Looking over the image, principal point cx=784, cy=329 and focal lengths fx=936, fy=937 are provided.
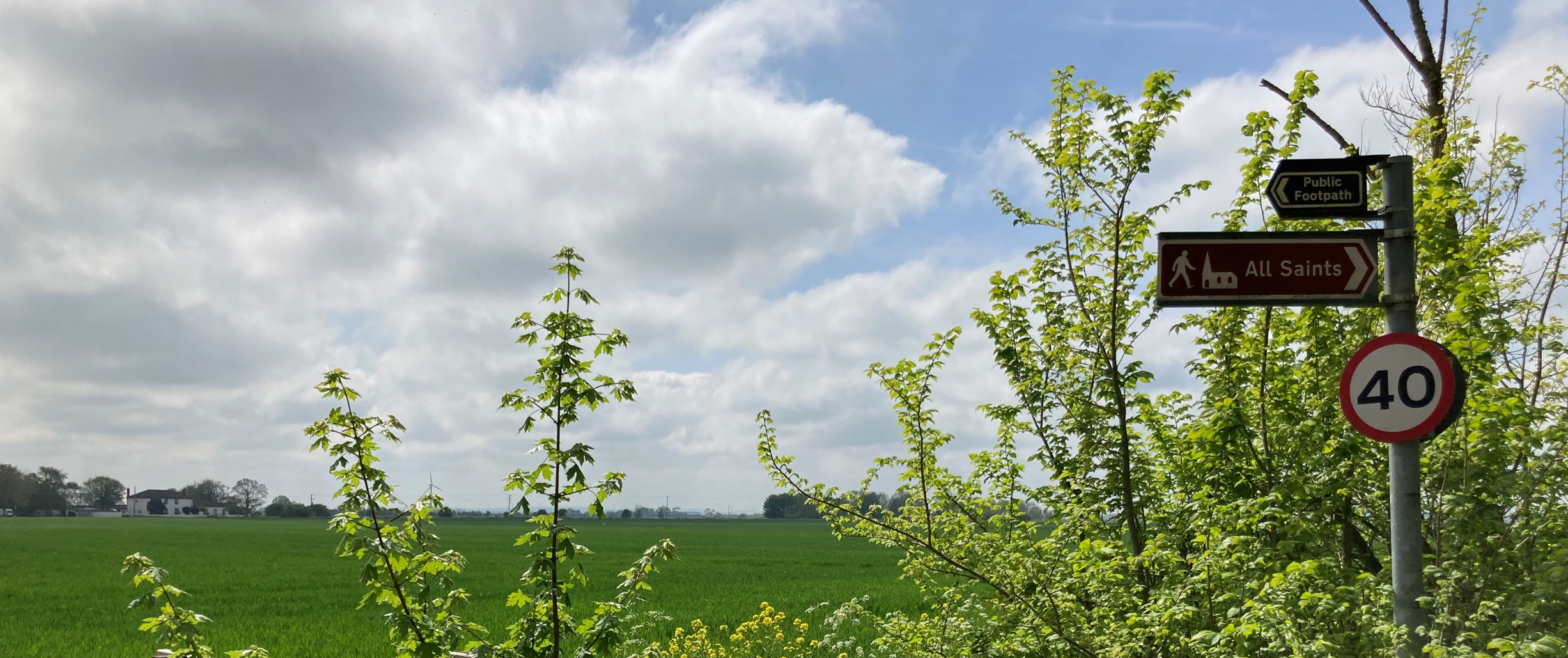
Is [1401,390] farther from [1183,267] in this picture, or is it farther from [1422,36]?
[1422,36]

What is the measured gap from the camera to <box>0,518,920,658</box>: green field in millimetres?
17281

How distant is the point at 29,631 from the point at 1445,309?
2433 centimetres

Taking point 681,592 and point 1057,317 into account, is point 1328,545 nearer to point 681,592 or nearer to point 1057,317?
point 1057,317

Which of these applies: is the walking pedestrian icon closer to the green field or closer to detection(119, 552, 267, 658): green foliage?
the green field

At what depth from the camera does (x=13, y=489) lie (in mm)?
137250

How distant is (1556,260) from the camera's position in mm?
4523

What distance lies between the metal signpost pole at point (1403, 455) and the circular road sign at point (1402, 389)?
9 cm

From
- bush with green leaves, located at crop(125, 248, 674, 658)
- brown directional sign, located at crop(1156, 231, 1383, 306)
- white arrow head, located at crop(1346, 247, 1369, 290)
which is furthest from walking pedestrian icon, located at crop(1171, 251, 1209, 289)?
bush with green leaves, located at crop(125, 248, 674, 658)

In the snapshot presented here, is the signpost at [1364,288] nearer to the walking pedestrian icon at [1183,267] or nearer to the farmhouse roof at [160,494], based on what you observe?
the walking pedestrian icon at [1183,267]

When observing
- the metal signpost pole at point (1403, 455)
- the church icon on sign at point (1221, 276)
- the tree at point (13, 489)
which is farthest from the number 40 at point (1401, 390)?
the tree at point (13, 489)

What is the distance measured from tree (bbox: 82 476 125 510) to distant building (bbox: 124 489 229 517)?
2.43 m

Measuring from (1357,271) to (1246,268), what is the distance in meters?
0.39

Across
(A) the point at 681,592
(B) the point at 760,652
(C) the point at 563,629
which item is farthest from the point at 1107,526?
(A) the point at 681,592

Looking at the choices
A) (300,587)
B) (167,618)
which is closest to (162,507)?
(300,587)
